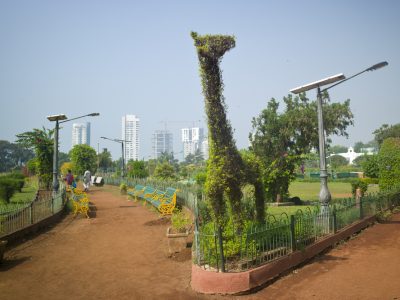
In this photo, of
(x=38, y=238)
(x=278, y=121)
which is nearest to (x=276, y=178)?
(x=278, y=121)

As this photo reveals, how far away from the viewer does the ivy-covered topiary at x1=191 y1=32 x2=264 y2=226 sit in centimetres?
762

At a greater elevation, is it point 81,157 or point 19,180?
point 81,157

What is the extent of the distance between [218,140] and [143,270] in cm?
365

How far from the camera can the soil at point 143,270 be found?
654 cm

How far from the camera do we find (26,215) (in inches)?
444

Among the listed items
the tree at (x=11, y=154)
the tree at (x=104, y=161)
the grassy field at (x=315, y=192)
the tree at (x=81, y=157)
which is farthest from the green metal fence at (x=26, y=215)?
the tree at (x=11, y=154)

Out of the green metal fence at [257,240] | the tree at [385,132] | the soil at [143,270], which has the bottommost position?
the soil at [143,270]

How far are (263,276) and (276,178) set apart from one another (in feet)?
51.2

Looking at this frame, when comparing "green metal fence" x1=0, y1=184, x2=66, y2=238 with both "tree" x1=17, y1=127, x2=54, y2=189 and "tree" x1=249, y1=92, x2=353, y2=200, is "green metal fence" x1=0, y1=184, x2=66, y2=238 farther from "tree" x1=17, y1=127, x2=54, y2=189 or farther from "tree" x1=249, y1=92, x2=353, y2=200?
"tree" x1=249, y1=92, x2=353, y2=200

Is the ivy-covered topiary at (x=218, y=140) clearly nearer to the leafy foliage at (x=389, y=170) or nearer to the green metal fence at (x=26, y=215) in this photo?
the green metal fence at (x=26, y=215)

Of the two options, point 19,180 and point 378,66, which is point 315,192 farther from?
point 19,180

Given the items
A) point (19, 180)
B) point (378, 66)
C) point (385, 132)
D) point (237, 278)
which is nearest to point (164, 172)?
point (19, 180)

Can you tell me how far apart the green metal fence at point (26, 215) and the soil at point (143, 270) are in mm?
592

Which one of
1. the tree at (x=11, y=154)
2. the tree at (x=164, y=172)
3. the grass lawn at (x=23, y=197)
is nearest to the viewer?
the grass lawn at (x=23, y=197)
